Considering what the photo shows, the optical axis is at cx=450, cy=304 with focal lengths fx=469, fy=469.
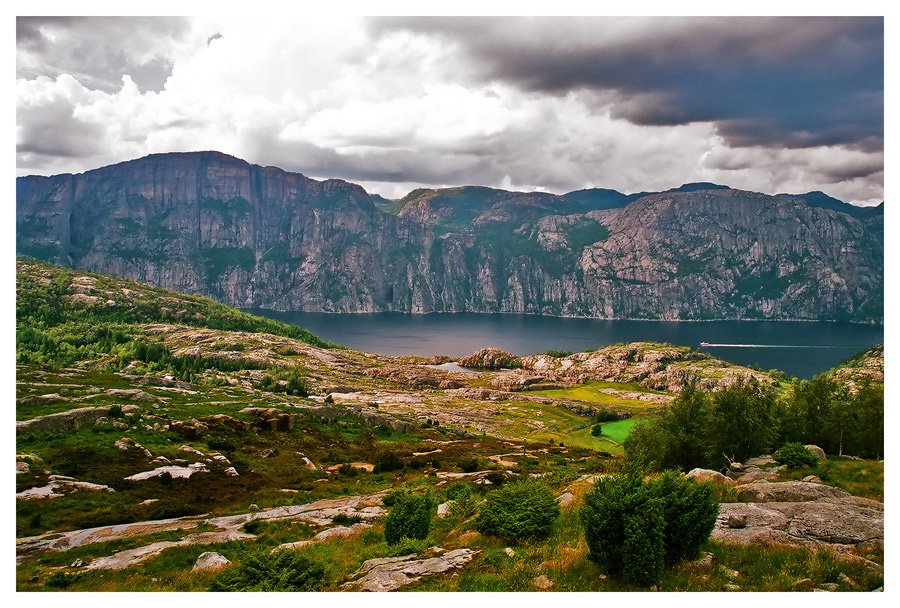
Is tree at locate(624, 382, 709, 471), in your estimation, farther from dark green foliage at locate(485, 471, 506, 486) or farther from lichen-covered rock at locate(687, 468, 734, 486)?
lichen-covered rock at locate(687, 468, 734, 486)

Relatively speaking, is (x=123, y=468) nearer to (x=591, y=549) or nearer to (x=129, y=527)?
(x=129, y=527)

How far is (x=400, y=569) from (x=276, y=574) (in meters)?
3.42

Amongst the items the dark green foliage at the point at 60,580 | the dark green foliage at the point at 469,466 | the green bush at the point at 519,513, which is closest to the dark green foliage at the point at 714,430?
the dark green foliage at the point at 469,466

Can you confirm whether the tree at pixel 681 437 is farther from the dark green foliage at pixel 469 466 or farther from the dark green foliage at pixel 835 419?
the dark green foliage at pixel 469 466

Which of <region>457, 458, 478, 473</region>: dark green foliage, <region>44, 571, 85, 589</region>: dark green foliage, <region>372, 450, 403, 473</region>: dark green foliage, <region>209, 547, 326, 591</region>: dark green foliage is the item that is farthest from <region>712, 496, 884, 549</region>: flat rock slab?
<region>372, 450, 403, 473</region>: dark green foliage

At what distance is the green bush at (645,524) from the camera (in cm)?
1190

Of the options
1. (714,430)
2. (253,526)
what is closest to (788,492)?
(714,430)

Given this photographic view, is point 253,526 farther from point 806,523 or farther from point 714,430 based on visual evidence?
point 714,430

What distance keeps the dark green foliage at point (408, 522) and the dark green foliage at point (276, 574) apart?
3.92m

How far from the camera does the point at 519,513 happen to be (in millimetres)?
16062

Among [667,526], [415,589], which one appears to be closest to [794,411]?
[667,526]

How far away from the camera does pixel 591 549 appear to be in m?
12.8

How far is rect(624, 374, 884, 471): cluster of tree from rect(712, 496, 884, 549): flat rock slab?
18.1 meters

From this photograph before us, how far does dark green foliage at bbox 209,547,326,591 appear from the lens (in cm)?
1270
